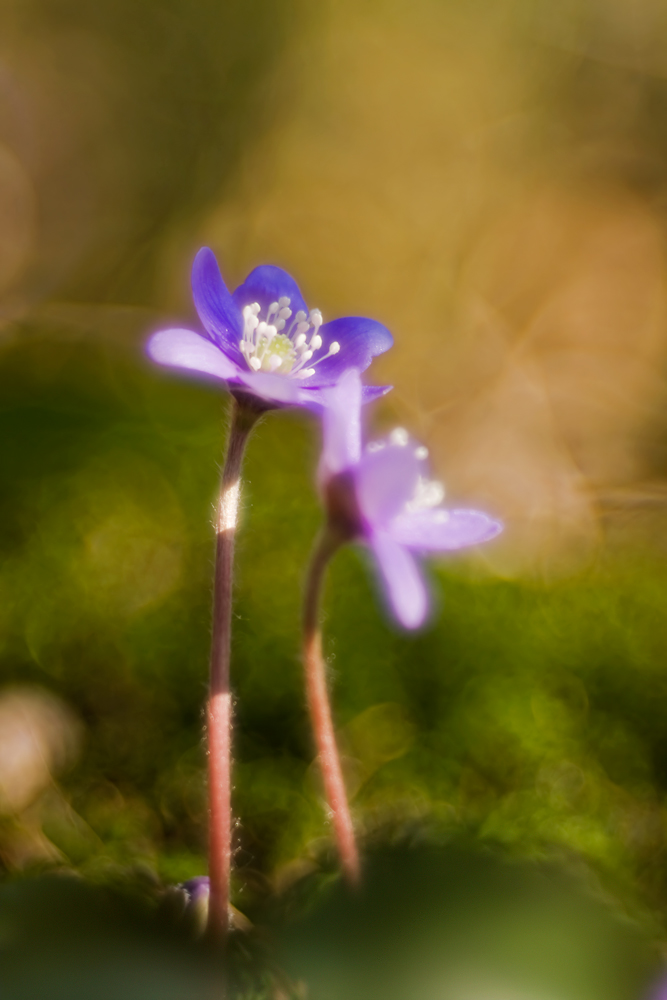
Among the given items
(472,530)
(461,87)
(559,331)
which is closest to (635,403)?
(559,331)

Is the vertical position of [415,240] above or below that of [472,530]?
above

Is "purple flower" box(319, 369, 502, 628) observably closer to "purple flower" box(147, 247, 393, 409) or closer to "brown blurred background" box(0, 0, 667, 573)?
"purple flower" box(147, 247, 393, 409)

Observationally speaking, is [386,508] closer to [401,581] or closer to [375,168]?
[401,581]

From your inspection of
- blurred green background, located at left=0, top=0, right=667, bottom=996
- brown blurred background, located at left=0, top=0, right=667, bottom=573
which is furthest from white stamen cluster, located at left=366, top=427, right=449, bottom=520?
brown blurred background, located at left=0, top=0, right=667, bottom=573

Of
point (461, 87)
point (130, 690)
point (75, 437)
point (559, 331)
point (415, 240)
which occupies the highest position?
point (461, 87)

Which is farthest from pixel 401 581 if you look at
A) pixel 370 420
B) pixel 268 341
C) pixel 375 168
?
pixel 375 168

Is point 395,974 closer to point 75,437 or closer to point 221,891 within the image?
point 221,891
